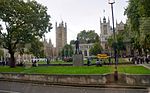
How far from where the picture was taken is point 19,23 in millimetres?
60812

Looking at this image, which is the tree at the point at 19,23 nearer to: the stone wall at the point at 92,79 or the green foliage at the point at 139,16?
the green foliage at the point at 139,16

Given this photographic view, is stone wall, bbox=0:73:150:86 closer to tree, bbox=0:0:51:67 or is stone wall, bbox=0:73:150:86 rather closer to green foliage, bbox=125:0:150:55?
green foliage, bbox=125:0:150:55

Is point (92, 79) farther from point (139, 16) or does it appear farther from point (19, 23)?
point (19, 23)

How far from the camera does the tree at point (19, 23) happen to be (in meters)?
59.3

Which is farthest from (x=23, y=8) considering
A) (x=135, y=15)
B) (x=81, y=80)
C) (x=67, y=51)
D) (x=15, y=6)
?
(x=67, y=51)

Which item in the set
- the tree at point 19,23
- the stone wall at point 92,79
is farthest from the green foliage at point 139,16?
the tree at point 19,23

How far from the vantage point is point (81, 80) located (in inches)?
1364

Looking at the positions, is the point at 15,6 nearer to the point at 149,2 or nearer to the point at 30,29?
the point at 30,29

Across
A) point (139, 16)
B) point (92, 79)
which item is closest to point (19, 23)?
→ point (139, 16)

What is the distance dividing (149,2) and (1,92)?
1809 centimetres

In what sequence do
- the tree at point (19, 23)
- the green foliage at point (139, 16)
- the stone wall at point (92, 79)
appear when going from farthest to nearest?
the tree at point (19, 23) < the green foliage at point (139, 16) < the stone wall at point (92, 79)

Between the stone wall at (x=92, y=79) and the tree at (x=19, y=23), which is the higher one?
the tree at (x=19, y=23)

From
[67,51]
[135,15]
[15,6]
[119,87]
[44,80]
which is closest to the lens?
[119,87]

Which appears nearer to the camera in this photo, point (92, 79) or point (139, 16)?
point (92, 79)
